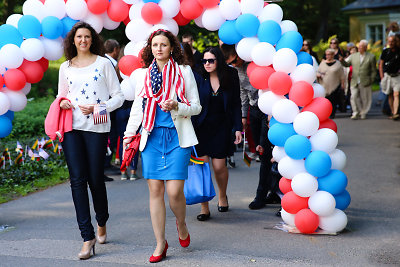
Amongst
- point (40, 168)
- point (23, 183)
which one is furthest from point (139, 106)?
point (40, 168)

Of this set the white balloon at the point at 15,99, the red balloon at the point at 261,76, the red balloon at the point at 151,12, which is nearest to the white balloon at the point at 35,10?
the white balloon at the point at 15,99

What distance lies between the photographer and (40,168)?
1024 cm

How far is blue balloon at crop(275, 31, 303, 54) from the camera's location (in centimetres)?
649

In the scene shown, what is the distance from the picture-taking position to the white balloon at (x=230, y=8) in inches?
263

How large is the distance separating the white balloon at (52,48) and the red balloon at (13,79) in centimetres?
37

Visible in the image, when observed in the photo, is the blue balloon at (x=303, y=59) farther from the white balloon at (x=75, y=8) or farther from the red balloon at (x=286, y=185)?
the white balloon at (x=75, y=8)

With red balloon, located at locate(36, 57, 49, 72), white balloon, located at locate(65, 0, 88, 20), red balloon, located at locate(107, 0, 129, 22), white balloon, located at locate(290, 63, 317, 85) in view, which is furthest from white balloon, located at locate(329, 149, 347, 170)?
red balloon, located at locate(36, 57, 49, 72)

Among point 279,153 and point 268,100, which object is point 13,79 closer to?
point 268,100

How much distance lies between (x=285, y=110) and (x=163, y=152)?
→ 1568 millimetres

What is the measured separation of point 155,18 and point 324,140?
2350 millimetres

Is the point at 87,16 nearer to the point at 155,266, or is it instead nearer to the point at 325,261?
the point at 155,266

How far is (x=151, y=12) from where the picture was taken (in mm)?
6961

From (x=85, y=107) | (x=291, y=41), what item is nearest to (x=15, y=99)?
(x=85, y=107)

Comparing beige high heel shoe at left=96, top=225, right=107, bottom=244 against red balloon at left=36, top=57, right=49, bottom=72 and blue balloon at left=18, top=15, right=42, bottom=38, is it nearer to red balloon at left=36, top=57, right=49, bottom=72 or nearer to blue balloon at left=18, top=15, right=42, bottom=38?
red balloon at left=36, top=57, right=49, bottom=72
